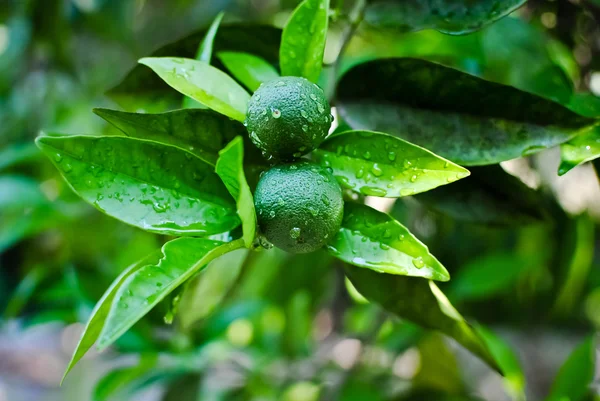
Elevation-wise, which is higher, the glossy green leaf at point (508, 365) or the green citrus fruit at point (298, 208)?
the green citrus fruit at point (298, 208)

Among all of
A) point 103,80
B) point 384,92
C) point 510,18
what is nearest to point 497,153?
point 384,92

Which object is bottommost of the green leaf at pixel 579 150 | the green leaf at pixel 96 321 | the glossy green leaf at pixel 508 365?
the glossy green leaf at pixel 508 365

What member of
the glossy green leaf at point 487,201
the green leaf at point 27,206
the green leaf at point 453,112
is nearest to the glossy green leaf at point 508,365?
the glossy green leaf at point 487,201

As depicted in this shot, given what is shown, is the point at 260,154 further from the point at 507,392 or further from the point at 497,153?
the point at 507,392

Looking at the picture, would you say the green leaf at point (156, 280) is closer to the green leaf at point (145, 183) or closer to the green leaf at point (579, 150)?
the green leaf at point (145, 183)

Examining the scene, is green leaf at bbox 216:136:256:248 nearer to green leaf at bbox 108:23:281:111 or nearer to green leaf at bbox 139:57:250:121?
green leaf at bbox 139:57:250:121

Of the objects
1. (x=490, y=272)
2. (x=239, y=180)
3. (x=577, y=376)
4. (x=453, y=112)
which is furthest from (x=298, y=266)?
(x=239, y=180)
